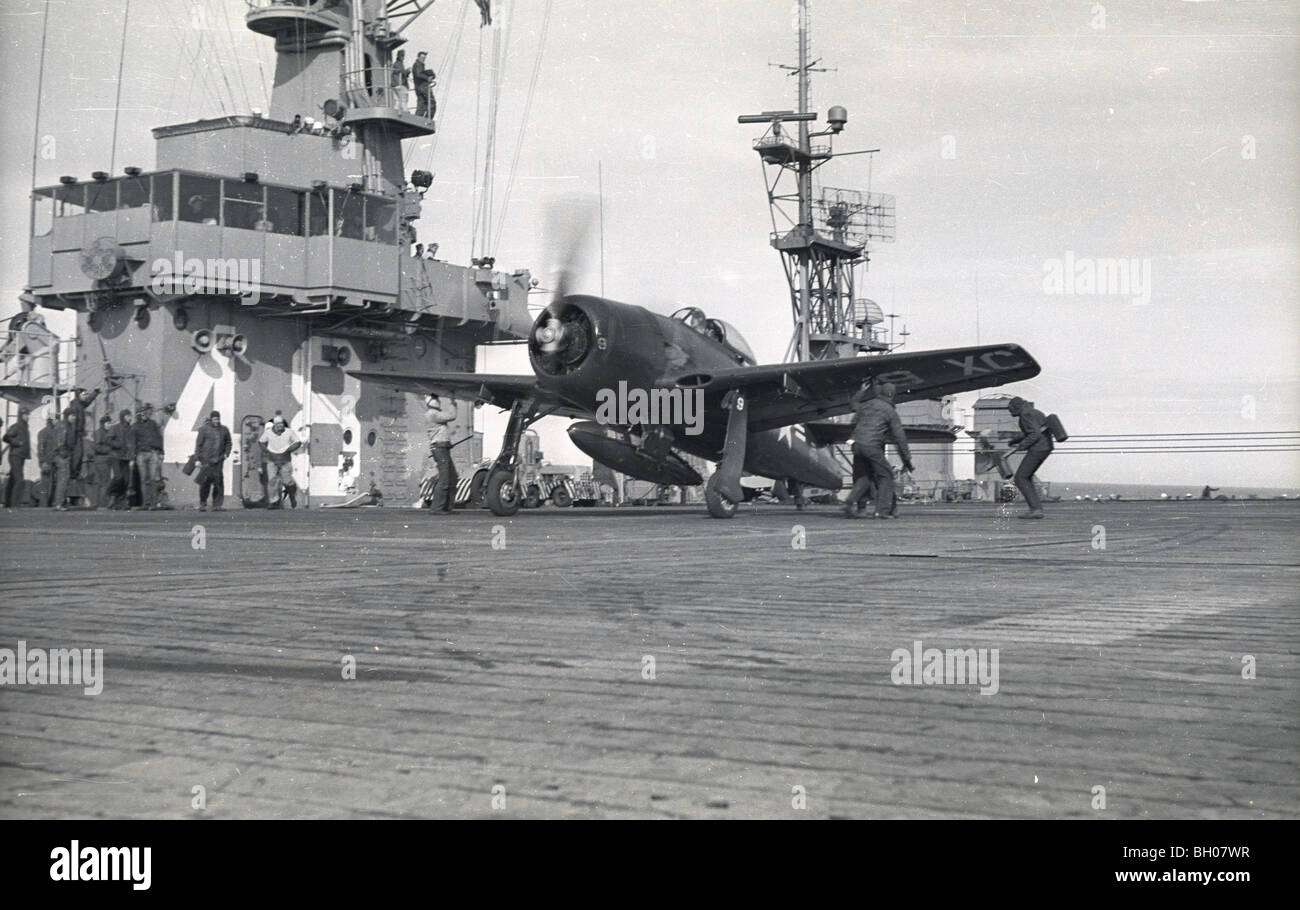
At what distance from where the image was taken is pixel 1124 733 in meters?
2.52

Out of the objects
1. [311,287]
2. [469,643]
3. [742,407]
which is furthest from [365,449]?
[469,643]

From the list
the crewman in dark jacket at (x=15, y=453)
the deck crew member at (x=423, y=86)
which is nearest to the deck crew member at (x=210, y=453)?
the crewman in dark jacket at (x=15, y=453)

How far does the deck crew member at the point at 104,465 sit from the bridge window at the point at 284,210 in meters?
7.73

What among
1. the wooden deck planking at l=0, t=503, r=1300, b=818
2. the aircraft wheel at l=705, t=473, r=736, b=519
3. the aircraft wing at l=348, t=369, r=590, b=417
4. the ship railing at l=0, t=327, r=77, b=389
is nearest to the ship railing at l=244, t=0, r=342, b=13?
the ship railing at l=0, t=327, r=77, b=389

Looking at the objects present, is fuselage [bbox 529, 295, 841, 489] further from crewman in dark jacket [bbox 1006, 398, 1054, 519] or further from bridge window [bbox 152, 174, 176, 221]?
bridge window [bbox 152, 174, 176, 221]

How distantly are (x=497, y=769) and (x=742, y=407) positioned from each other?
583 inches

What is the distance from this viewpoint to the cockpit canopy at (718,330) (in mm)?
17766

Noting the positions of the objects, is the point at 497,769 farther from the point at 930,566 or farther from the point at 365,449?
the point at 365,449

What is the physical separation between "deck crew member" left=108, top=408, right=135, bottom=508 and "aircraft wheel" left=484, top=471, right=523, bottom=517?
963 cm

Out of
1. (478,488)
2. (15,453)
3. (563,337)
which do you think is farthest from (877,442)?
(15,453)

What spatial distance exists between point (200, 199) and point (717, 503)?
1907 centimetres

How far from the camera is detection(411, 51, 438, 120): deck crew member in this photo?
112ft

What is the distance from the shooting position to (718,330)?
18.5 metres
